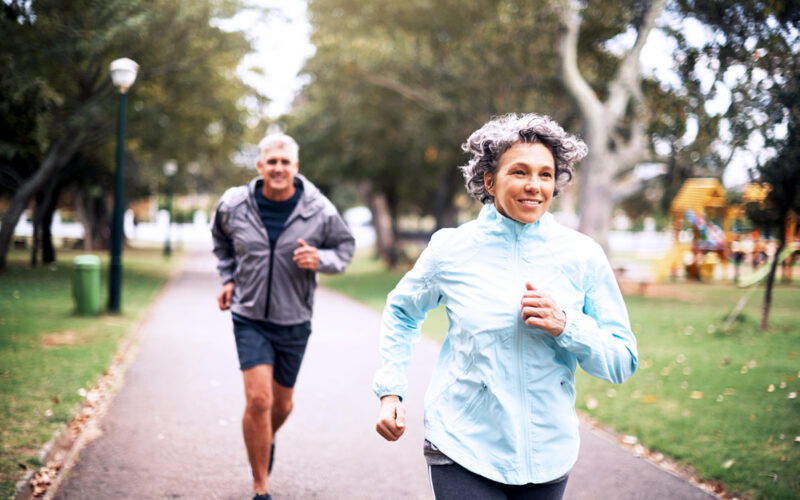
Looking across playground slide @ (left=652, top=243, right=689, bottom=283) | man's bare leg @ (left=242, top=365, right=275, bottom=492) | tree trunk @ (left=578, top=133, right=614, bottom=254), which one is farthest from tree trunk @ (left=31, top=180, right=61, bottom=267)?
man's bare leg @ (left=242, top=365, right=275, bottom=492)

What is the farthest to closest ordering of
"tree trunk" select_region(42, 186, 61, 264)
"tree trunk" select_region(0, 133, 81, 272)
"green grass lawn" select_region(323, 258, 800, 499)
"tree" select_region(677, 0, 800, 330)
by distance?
"tree trunk" select_region(42, 186, 61, 264), "tree trunk" select_region(0, 133, 81, 272), "tree" select_region(677, 0, 800, 330), "green grass lawn" select_region(323, 258, 800, 499)

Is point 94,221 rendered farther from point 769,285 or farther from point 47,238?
point 769,285

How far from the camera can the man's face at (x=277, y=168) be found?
4.31 meters

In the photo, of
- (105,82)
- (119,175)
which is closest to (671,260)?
(119,175)

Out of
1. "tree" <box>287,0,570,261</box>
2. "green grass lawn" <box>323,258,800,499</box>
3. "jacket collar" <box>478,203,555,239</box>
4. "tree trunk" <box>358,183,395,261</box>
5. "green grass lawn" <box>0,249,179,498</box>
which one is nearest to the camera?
"jacket collar" <box>478,203,555,239</box>

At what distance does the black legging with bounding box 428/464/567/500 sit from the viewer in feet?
7.44

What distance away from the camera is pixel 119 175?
12.2 meters

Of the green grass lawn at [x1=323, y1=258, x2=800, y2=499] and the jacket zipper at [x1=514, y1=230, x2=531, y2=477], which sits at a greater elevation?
the jacket zipper at [x1=514, y1=230, x2=531, y2=477]

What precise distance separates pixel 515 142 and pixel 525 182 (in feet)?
0.48

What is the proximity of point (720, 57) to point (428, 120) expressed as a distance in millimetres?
10584

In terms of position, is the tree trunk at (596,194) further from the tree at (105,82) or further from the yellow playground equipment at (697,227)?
the tree at (105,82)

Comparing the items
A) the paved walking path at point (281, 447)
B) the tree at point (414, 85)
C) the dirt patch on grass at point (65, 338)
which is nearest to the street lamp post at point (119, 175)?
the dirt patch on grass at point (65, 338)

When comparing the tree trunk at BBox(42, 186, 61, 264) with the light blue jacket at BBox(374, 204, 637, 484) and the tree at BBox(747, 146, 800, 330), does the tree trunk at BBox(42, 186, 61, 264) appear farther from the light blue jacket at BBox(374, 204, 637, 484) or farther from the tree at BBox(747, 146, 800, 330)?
the light blue jacket at BBox(374, 204, 637, 484)

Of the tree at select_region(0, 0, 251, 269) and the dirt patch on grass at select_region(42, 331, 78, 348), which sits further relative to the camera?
the tree at select_region(0, 0, 251, 269)
